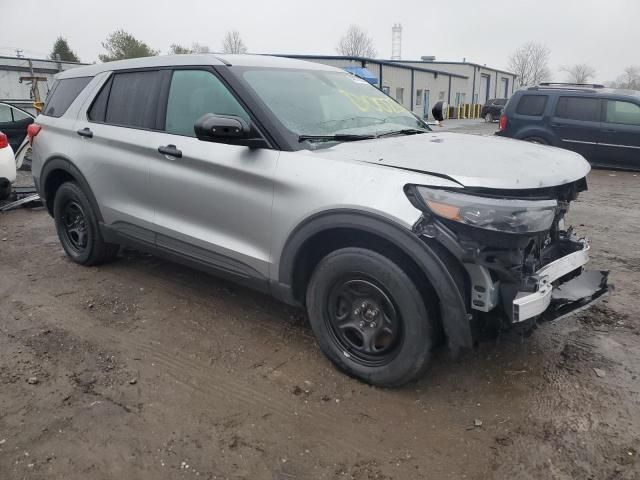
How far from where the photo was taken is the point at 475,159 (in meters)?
2.82

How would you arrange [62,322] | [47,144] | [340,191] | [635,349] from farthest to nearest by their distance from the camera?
1. [47,144]
2. [62,322]
3. [635,349]
4. [340,191]

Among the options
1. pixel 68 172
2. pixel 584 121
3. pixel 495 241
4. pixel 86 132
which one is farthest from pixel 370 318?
pixel 584 121

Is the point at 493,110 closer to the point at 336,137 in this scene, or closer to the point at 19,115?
the point at 19,115

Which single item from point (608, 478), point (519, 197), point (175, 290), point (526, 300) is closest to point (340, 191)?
point (519, 197)

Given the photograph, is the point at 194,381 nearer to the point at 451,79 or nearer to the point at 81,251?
the point at 81,251

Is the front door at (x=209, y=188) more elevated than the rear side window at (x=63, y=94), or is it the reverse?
the rear side window at (x=63, y=94)

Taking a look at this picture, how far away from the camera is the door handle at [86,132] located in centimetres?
434

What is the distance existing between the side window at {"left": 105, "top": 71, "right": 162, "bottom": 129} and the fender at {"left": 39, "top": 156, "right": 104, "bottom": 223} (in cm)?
55

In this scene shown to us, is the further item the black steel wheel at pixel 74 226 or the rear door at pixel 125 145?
the black steel wheel at pixel 74 226

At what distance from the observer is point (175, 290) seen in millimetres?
4410

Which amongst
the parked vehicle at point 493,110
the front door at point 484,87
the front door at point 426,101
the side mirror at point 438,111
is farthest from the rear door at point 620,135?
the front door at point 484,87

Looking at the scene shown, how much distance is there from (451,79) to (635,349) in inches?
1646

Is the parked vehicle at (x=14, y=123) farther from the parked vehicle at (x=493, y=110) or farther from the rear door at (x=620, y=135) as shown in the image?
the parked vehicle at (x=493, y=110)

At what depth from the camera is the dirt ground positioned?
241 centimetres
